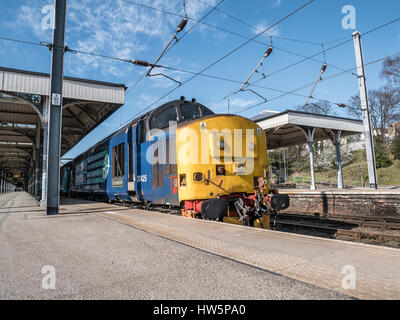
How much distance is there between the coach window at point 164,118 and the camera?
7.31 meters

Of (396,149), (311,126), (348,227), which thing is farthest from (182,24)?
(396,149)

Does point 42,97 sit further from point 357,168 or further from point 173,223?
point 357,168

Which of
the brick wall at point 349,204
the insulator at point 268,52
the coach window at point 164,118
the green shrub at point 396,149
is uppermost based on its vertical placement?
the insulator at point 268,52

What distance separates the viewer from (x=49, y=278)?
2680 mm

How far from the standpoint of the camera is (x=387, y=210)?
33.9ft

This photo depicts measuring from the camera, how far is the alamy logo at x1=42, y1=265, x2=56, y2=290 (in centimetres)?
247

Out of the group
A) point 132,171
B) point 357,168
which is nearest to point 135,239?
point 132,171

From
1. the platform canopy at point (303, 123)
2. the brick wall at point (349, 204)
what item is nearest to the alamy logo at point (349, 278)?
the brick wall at point (349, 204)

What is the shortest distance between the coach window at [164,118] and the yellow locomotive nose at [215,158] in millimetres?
1260

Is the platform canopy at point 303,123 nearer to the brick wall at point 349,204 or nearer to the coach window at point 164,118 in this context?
the brick wall at point 349,204

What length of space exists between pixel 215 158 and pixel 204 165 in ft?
1.07

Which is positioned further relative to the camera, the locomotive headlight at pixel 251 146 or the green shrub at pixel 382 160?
the green shrub at pixel 382 160

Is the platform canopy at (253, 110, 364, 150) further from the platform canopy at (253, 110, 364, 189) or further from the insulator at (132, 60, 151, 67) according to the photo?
the insulator at (132, 60, 151, 67)

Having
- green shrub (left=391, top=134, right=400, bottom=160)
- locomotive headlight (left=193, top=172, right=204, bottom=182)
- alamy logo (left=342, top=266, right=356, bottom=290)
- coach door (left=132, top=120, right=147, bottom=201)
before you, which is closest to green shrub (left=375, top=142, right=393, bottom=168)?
green shrub (left=391, top=134, right=400, bottom=160)
